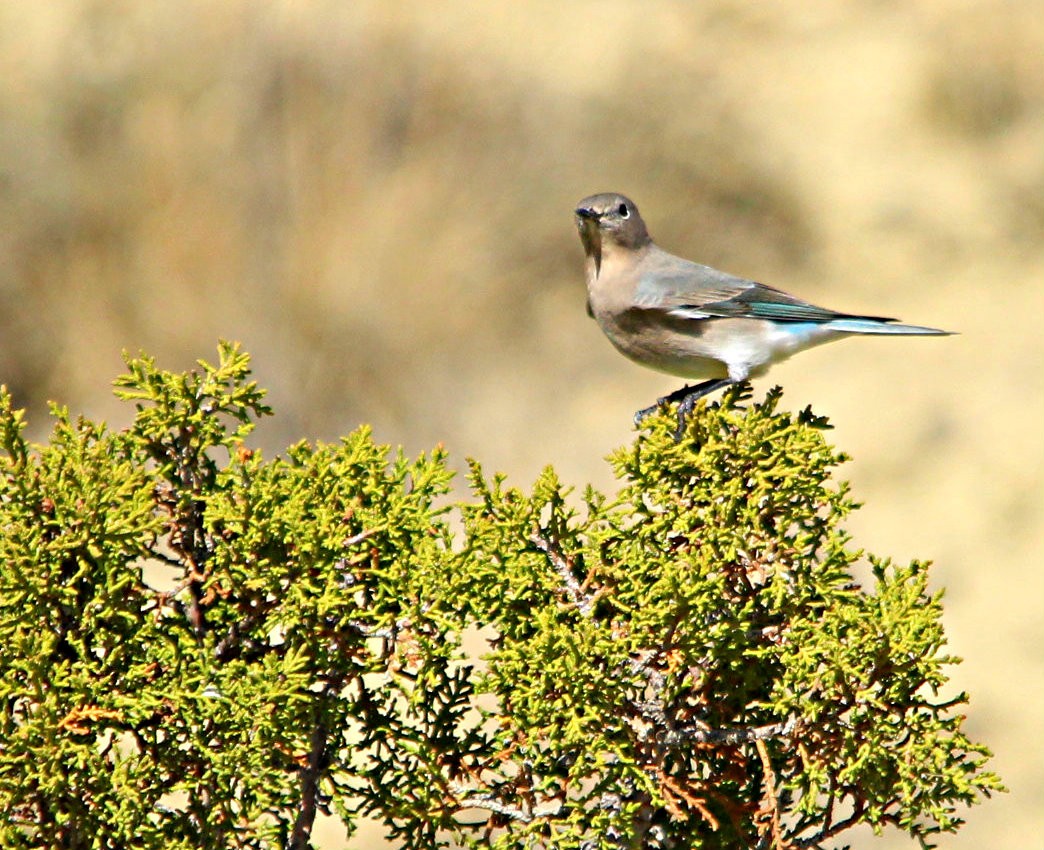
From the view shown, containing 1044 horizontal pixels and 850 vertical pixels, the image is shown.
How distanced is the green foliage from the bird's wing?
4.17 ft

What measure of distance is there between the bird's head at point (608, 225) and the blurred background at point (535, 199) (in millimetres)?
4489

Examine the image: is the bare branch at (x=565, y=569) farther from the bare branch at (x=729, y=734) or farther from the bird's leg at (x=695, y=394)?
the bird's leg at (x=695, y=394)

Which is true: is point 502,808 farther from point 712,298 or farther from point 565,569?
point 712,298

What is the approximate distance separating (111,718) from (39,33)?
8057mm

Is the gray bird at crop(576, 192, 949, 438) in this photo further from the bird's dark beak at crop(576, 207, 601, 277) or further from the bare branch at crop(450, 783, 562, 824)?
the bare branch at crop(450, 783, 562, 824)

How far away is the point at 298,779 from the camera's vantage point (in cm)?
313

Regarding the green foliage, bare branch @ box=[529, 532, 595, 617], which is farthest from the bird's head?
bare branch @ box=[529, 532, 595, 617]

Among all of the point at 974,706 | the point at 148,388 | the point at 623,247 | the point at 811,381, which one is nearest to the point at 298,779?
the point at 148,388

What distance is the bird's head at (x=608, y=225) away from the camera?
486 centimetres

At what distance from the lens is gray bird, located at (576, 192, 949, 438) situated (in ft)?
14.7

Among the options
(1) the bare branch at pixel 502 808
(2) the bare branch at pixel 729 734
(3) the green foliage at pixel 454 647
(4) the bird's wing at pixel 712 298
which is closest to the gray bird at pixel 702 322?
(4) the bird's wing at pixel 712 298

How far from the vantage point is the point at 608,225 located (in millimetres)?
4875

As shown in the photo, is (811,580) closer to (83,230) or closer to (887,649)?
(887,649)

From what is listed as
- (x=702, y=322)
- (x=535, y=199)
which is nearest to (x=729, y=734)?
(x=702, y=322)
